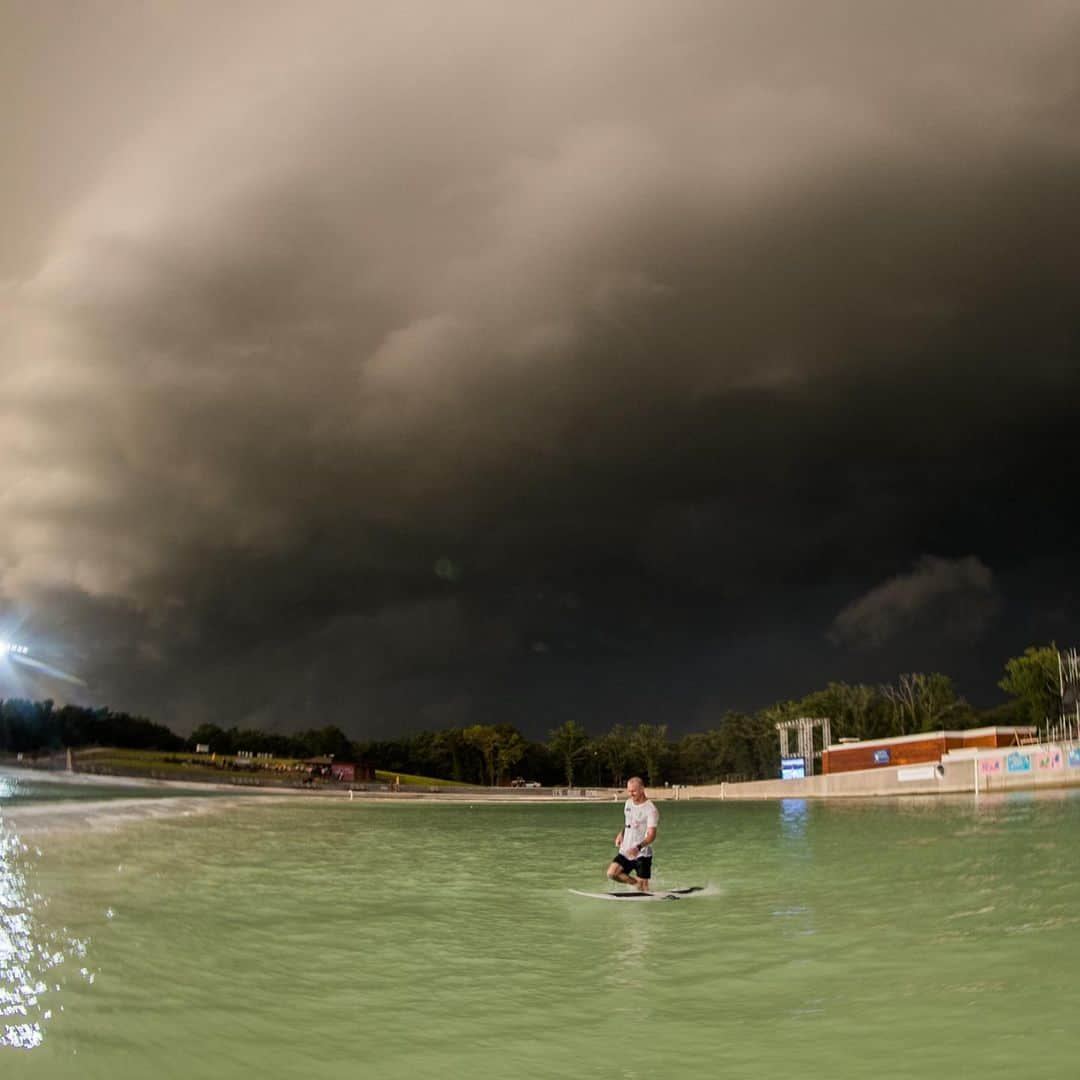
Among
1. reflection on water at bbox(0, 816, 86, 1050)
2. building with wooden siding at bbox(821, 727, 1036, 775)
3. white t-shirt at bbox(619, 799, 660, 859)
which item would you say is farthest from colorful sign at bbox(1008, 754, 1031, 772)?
reflection on water at bbox(0, 816, 86, 1050)

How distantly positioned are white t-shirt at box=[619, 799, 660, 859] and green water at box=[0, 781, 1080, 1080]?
4.73ft

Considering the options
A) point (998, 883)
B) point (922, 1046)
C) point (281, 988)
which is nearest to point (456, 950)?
point (281, 988)

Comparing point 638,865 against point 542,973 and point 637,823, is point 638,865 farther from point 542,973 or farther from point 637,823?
point 542,973

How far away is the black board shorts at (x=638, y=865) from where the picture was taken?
21.6 meters

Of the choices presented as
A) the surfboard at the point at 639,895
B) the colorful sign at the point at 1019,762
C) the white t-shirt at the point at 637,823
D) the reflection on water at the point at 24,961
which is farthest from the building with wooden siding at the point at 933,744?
the reflection on water at the point at 24,961

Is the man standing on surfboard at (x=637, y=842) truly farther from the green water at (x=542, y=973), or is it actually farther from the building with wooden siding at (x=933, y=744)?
the building with wooden siding at (x=933, y=744)

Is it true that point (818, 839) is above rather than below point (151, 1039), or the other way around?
below

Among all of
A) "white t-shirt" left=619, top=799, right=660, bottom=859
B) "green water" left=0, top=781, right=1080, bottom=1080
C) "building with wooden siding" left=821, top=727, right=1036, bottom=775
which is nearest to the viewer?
"green water" left=0, top=781, right=1080, bottom=1080

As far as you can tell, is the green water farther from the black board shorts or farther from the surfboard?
the black board shorts

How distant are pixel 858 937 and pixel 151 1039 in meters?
10.7

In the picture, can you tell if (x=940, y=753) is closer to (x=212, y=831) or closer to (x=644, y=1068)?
(x=212, y=831)

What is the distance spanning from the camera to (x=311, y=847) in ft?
130

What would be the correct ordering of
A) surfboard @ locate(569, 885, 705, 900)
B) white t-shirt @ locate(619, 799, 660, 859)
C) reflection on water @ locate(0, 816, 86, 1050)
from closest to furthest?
reflection on water @ locate(0, 816, 86, 1050), surfboard @ locate(569, 885, 705, 900), white t-shirt @ locate(619, 799, 660, 859)

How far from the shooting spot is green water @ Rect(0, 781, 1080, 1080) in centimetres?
989
